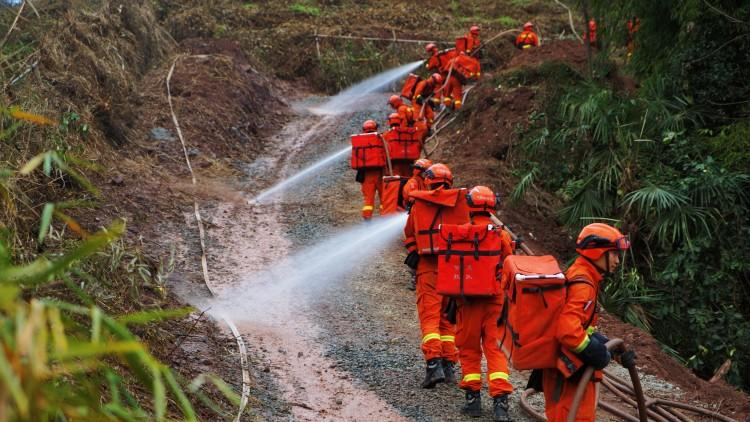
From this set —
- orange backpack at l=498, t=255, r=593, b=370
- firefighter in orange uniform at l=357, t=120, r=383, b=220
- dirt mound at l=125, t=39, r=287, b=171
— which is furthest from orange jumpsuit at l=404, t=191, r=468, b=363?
dirt mound at l=125, t=39, r=287, b=171

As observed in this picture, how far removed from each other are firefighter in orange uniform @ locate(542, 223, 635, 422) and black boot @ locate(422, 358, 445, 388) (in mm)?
1786

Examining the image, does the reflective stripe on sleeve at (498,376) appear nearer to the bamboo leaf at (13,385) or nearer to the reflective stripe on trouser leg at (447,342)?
the reflective stripe on trouser leg at (447,342)

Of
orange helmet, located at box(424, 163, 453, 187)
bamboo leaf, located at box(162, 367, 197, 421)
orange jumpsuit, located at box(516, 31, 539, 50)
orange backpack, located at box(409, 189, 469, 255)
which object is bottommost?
orange jumpsuit, located at box(516, 31, 539, 50)

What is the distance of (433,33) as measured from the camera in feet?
87.4

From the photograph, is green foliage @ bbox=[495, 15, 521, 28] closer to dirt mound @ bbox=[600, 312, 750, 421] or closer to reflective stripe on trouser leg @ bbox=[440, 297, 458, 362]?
dirt mound @ bbox=[600, 312, 750, 421]

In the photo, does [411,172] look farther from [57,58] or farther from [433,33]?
[433,33]

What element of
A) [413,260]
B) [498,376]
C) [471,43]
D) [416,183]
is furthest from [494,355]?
[471,43]

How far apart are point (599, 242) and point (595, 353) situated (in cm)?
76


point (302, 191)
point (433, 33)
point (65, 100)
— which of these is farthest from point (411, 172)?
point (433, 33)

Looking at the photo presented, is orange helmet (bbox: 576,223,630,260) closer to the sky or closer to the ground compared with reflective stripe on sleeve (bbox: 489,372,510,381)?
closer to the sky

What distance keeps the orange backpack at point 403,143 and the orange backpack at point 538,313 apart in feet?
21.8

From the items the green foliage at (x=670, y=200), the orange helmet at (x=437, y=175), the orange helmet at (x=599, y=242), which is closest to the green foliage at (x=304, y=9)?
the green foliage at (x=670, y=200)

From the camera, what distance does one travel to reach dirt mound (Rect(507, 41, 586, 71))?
1762 cm

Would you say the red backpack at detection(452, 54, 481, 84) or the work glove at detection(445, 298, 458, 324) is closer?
the work glove at detection(445, 298, 458, 324)
